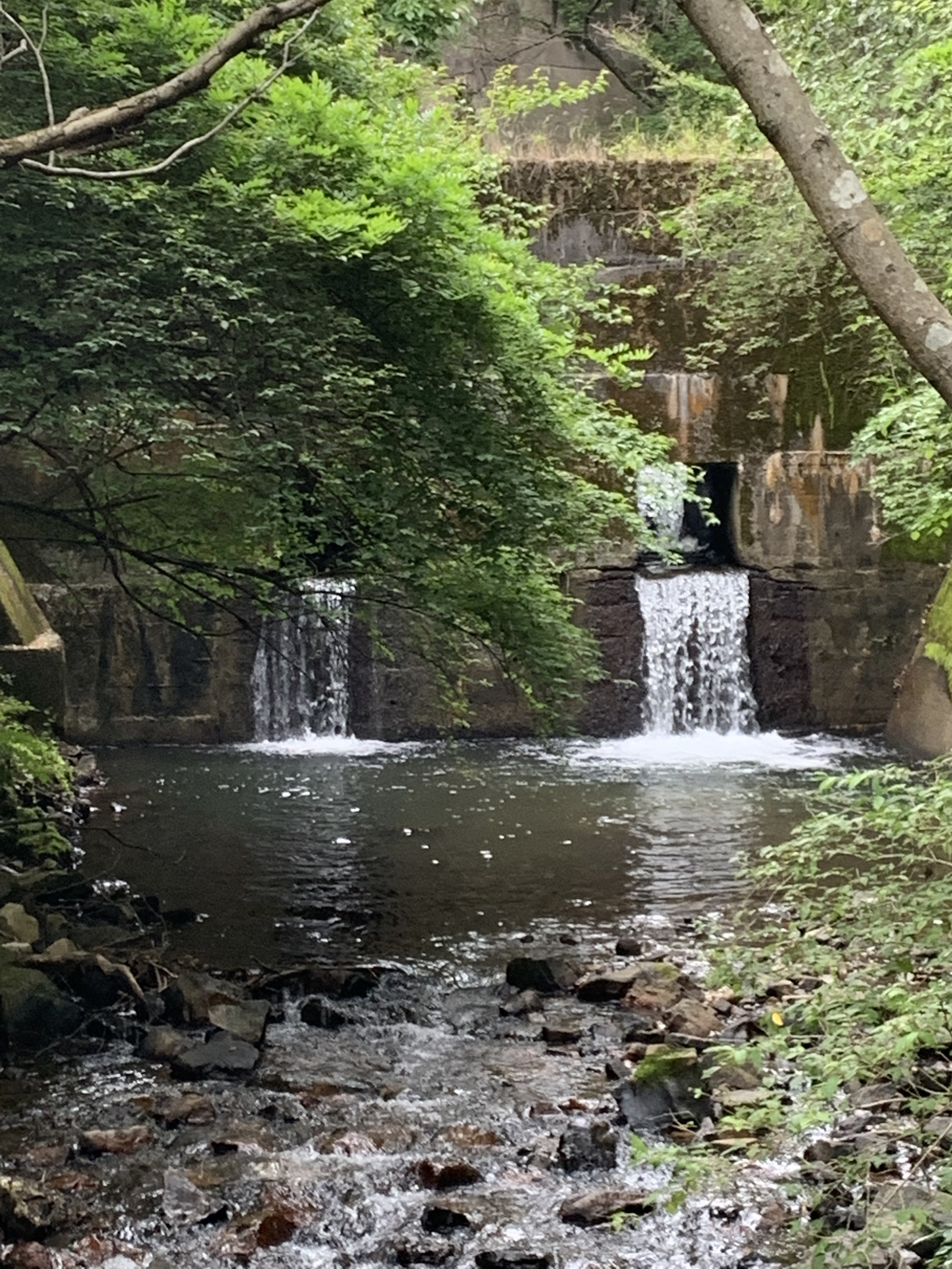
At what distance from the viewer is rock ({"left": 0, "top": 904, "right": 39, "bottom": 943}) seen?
6.48 m

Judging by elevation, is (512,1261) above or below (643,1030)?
below

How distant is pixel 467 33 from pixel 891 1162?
2252cm

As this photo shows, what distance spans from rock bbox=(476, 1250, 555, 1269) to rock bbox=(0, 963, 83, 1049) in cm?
254

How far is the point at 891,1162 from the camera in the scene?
13.3 feet

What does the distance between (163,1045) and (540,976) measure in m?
1.82

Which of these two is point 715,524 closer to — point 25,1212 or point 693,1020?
point 693,1020

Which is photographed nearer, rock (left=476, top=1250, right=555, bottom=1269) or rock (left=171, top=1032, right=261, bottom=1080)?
rock (left=476, top=1250, right=555, bottom=1269)

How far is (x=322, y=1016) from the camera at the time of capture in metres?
6.09

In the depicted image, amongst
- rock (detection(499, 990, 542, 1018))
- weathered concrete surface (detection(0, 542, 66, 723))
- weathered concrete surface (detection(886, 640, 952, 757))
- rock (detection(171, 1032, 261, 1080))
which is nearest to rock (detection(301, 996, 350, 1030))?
rock (detection(171, 1032, 261, 1080))

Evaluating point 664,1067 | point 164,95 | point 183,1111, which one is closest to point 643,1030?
point 664,1067

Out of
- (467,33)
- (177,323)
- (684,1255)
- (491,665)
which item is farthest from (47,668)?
(467,33)

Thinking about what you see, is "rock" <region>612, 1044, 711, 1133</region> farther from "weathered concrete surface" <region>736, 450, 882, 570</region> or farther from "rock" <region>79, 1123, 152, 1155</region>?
"weathered concrete surface" <region>736, 450, 882, 570</region>

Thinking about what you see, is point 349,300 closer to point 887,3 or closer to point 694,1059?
point 694,1059

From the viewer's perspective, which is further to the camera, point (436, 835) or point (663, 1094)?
point (436, 835)
